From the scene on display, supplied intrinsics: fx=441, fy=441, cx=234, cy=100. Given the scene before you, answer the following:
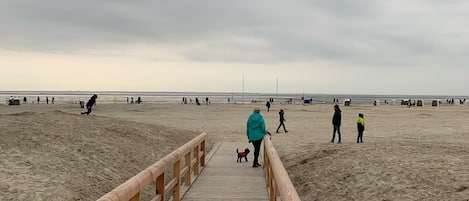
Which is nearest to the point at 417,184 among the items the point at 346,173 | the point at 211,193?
the point at 346,173

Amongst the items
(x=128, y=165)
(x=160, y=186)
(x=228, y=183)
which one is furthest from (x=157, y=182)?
(x=128, y=165)

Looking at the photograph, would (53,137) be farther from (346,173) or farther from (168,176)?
(346,173)

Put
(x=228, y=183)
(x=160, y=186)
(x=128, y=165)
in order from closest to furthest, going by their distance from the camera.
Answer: (x=160, y=186)
(x=228, y=183)
(x=128, y=165)

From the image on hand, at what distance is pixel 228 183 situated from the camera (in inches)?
338

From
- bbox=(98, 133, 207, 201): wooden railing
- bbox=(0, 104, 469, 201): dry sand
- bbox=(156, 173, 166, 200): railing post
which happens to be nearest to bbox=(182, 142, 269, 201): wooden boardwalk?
bbox=(98, 133, 207, 201): wooden railing

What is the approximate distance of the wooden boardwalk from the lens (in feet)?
24.3

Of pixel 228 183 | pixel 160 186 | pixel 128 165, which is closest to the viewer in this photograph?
pixel 160 186

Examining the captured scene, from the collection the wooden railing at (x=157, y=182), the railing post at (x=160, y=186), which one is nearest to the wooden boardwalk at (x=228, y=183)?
the wooden railing at (x=157, y=182)

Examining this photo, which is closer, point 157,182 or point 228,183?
point 157,182

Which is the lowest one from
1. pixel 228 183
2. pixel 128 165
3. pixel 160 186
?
pixel 128 165

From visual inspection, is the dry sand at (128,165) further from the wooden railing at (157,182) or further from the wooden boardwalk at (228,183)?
the wooden railing at (157,182)

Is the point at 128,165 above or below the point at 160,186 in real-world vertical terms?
below

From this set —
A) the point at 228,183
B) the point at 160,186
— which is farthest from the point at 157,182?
the point at 228,183

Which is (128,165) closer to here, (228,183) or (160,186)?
(228,183)
